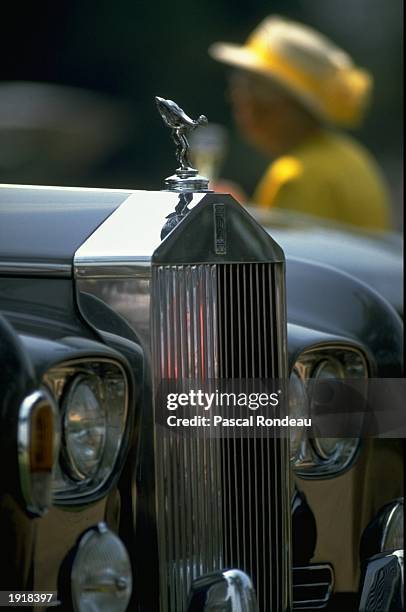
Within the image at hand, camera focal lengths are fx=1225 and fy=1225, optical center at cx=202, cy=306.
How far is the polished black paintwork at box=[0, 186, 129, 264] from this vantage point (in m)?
2.27

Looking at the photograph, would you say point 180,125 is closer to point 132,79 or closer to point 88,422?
point 88,422

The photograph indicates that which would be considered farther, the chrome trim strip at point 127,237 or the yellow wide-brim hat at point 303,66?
the yellow wide-brim hat at point 303,66

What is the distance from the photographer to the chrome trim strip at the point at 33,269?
2.23m

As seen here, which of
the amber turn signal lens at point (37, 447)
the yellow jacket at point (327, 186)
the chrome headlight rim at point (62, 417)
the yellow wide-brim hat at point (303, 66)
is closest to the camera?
the amber turn signal lens at point (37, 447)

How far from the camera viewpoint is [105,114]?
862 cm

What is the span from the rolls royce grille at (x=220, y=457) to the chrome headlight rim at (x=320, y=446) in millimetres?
195

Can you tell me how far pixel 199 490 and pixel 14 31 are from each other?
352 cm

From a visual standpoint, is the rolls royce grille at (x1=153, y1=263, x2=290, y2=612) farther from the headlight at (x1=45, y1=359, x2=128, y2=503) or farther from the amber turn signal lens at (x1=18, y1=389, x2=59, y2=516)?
the amber turn signal lens at (x1=18, y1=389, x2=59, y2=516)

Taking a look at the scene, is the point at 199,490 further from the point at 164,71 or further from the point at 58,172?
the point at 164,71

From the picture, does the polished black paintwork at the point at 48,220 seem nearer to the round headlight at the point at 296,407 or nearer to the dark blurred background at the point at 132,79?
the round headlight at the point at 296,407

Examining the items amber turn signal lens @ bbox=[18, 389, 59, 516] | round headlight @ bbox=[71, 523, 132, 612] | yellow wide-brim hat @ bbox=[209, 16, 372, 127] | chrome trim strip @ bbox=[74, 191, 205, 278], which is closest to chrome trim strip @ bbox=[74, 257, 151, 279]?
chrome trim strip @ bbox=[74, 191, 205, 278]

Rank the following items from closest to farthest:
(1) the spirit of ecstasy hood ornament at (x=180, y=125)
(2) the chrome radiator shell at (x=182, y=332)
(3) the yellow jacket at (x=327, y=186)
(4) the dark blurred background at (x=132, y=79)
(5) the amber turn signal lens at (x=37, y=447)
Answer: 1. (5) the amber turn signal lens at (x=37, y=447)
2. (2) the chrome radiator shell at (x=182, y=332)
3. (1) the spirit of ecstasy hood ornament at (x=180, y=125)
4. (3) the yellow jacket at (x=327, y=186)
5. (4) the dark blurred background at (x=132, y=79)

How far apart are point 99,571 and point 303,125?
10.7 feet

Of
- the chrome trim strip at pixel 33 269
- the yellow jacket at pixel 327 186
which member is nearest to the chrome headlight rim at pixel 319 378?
the chrome trim strip at pixel 33 269
